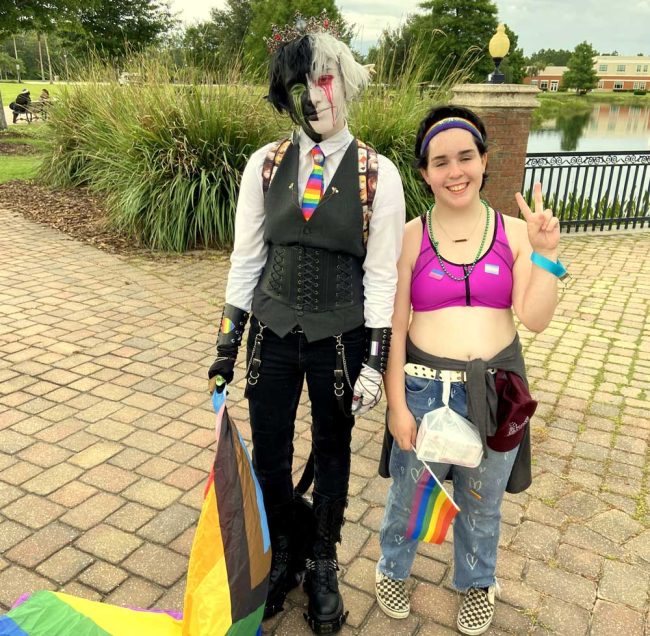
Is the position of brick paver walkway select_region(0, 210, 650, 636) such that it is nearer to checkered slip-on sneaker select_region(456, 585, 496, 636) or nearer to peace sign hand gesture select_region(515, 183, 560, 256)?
checkered slip-on sneaker select_region(456, 585, 496, 636)

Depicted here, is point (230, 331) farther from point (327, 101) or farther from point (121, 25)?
point (121, 25)

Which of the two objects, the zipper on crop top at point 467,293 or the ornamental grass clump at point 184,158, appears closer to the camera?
the zipper on crop top at point 467,293

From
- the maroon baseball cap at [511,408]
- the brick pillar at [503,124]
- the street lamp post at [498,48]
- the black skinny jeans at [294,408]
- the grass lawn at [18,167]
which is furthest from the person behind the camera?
the grass lawn at [18,167]

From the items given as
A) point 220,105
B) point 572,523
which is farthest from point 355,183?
point 220,105

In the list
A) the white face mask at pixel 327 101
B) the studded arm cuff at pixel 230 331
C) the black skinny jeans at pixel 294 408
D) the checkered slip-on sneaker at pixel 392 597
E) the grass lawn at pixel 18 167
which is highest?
the white face mask at pixel 327 101

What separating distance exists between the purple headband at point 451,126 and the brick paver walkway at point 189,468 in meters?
1.80

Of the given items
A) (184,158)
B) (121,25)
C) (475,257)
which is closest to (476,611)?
(475,257)

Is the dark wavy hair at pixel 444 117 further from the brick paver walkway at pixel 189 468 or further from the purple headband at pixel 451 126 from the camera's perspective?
the brick paver walkway at pixel 189 468

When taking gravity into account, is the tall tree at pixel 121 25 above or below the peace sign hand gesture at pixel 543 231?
above

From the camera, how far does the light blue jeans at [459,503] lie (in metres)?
2.11

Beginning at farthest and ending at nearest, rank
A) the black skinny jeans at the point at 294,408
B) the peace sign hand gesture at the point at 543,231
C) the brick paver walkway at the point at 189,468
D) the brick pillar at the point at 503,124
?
the brick pillar at the point at 503,124, the brick paver walkway at the point at 189,468, the black skinny jeans at the point at 294,408, the peace sign hand gesture at the point at 543,231

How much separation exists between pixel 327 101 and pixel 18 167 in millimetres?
13022

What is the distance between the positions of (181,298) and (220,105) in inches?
124

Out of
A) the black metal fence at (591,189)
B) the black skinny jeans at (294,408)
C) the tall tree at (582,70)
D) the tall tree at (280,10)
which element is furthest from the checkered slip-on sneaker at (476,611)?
the tall tree at (582,70)
